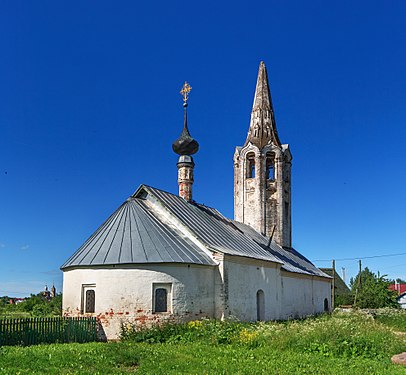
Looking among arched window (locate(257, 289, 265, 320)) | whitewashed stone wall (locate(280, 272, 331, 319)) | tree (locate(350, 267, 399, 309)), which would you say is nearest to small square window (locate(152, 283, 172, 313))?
arched window (locate(257, 289, 265, 320))

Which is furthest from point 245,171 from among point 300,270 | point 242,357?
point 242,357

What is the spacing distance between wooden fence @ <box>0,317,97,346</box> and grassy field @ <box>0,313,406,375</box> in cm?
124

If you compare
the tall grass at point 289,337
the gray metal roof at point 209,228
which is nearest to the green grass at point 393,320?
the gray metal roof at point 209,228

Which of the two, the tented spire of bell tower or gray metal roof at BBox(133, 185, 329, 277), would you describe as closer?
gray metal roof at BBox(133, 185, 329, 277)

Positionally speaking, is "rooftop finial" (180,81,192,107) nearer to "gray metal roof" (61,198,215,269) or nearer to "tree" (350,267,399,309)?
"gray metal roof" (61,198,215,269)

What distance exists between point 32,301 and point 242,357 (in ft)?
127

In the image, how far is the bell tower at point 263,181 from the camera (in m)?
30.9

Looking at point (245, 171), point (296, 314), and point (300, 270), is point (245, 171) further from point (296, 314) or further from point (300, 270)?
point (296, 314)

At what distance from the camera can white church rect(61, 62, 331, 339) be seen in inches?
693

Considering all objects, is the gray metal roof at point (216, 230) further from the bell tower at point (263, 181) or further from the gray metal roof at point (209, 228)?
the bell tower at point (263, 181)

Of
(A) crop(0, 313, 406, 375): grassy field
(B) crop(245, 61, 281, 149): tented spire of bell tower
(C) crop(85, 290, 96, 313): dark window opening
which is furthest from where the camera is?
(B) crop(245, 61, 281, 149): tented spire of bell tower

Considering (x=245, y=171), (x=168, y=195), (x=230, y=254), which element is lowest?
(x=230, y=254)

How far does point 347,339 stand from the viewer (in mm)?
13711

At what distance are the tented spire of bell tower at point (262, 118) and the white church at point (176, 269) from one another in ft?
21.4
